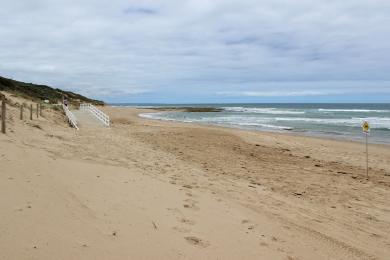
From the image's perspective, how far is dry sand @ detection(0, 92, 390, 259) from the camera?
4191mm

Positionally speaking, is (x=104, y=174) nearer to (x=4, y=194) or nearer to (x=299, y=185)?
(x=4, y=194)

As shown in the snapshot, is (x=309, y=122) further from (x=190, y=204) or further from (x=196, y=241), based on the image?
(x=196, y=241)

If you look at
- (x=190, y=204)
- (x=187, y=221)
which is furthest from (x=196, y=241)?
(x=190, y=204)

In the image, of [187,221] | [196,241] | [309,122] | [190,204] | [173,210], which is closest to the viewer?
[196,241]

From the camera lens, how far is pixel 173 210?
579 centimetres

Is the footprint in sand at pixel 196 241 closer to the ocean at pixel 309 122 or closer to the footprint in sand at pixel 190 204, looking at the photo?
the footprint in sand at pixel 190 204

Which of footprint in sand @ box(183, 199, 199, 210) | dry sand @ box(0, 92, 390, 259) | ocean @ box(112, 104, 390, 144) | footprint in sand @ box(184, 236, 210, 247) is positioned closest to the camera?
dry sand @ box(0, 92, 390, 259)

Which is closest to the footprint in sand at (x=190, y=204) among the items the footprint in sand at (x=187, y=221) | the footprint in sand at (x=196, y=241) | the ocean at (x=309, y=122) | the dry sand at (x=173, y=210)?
the dry sand at (x=173, y=210)

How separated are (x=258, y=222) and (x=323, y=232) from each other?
0.94 m

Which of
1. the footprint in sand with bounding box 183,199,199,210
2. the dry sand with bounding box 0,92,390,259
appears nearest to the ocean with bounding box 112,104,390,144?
the dry sand with bounding box 0,92,390,259

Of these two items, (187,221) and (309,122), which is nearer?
(187,221)

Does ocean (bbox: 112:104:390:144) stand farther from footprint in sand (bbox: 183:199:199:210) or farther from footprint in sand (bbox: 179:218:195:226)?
footprint in sand (bbox: 179:218:195:226)

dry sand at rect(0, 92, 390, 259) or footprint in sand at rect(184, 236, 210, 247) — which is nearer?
dry sand at rect(0, 92, 390, 259)

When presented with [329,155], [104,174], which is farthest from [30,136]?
[329,155]
